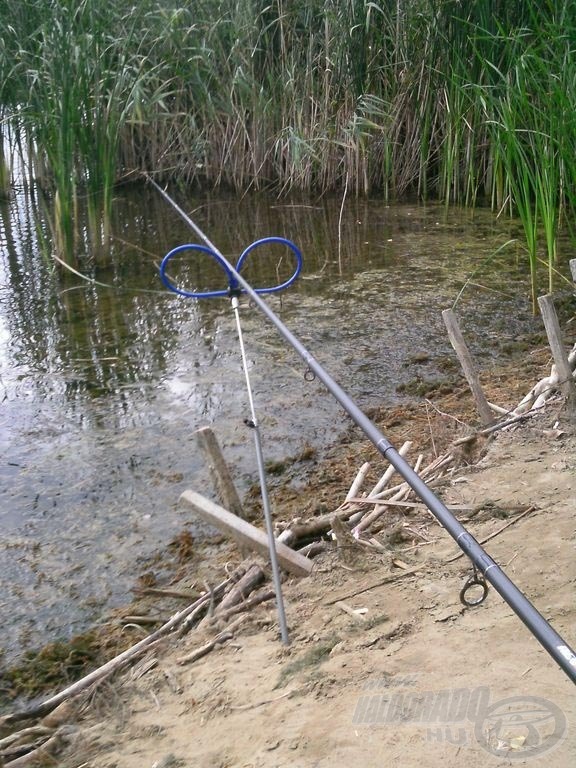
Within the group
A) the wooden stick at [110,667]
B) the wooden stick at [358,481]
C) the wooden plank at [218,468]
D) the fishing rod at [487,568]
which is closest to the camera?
the fishing rod at [487,568]

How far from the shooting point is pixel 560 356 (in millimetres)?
2865

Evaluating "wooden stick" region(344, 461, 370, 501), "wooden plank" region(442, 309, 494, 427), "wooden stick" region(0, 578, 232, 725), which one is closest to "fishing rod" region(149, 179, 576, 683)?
"wooden stick" region(0, 578, 232, 725)

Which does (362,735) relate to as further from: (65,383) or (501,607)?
(65,383)

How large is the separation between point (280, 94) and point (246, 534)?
5483 millimetres

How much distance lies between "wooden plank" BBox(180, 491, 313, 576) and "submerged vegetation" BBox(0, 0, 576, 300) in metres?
3.21

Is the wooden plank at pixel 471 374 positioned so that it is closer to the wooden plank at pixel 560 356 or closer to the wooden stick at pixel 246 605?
the wooden plank at pixel 560 356

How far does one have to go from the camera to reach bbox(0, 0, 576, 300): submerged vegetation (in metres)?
5.45

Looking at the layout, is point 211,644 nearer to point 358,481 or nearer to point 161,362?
point 358,481

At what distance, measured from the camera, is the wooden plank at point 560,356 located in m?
2.84

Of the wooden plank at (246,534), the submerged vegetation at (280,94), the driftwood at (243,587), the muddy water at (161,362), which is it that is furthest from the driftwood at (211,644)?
the submerged vegetation at (280,94)

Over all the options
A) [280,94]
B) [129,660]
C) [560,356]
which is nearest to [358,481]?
[560,356]

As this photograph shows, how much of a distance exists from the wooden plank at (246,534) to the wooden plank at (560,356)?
3.52 ft

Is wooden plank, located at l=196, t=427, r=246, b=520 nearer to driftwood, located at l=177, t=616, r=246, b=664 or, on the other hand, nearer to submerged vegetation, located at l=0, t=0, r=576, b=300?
driftwood, located at l=177, t=616, r=246, b=664

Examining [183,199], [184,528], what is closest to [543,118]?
[184,528]
